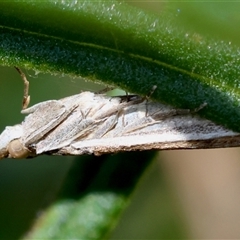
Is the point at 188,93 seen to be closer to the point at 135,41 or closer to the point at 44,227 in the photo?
the point at 135,41

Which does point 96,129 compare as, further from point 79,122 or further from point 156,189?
point 156,189

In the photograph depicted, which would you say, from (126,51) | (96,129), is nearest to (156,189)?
(96,129)

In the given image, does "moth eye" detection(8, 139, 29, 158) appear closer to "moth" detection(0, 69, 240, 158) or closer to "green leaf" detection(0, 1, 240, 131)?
"moth" detection(0, 69, 240, 158)

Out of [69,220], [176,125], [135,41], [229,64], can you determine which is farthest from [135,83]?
[69,220]

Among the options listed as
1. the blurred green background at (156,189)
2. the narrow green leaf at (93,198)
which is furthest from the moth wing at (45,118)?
the blurred green background at (156,189)

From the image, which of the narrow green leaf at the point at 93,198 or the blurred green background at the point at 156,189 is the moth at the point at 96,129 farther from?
the blurred green background at the point at 156,189

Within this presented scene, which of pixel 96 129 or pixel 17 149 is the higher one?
pixel 96 129
